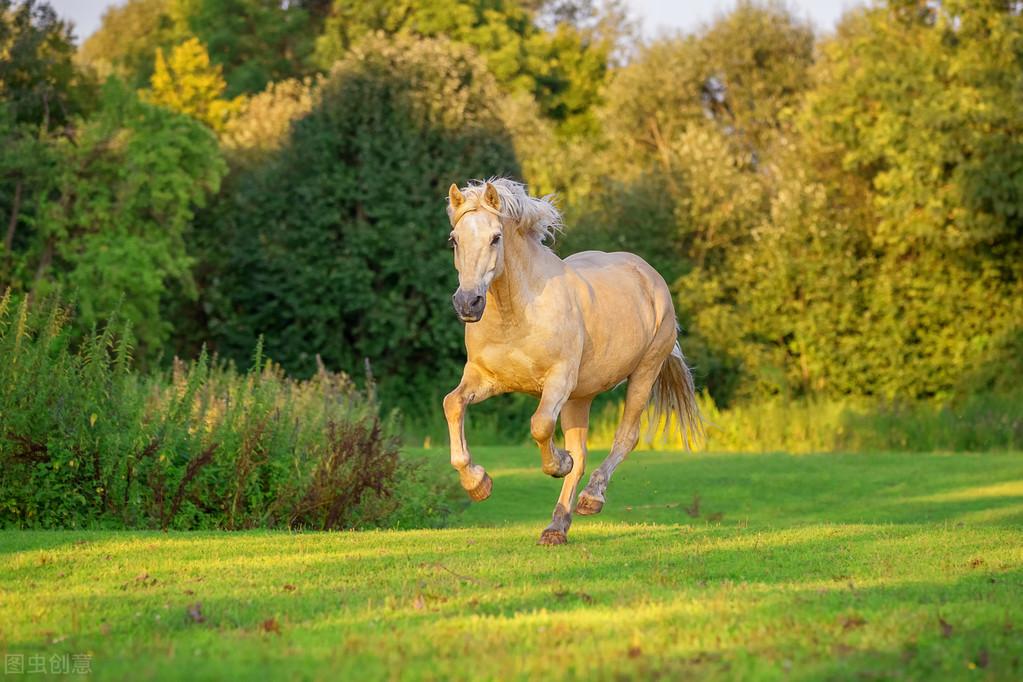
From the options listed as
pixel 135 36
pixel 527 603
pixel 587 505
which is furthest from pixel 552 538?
pixel 135 36

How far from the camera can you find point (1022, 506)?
15.3 metres

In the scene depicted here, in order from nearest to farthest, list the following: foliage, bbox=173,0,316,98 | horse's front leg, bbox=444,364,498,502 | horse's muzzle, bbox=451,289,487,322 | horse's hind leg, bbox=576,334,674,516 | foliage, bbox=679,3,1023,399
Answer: horse's muzzle, bbox=451,289,487,322 < horse's front leg, bbox=444,364,498,502 < horse's hind leg, bbox=576,334,674,516 < foliage, bbox=679,3,1023,399 < foliage, bbox=173,0,316,98

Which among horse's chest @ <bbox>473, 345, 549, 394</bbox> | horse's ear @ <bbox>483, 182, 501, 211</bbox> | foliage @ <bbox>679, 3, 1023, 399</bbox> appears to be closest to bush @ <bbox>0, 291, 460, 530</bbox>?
horse's chest @ <bbox>473, 345, 549, 394</bbox>

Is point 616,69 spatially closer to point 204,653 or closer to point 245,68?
point 245,68

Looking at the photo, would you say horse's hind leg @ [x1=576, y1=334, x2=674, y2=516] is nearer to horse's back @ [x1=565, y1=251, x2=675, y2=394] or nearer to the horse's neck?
horse's back @ [x1=565, y1=251, x2=675, y2=394]

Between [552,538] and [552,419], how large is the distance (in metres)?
0.80

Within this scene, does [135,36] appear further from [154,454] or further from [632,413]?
[632,413]

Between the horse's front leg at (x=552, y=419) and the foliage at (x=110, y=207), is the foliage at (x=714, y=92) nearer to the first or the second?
the foliage at (x=110, y=207)

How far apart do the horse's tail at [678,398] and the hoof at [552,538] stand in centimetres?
277

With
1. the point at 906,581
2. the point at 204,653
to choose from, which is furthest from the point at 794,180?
the point at 204,653

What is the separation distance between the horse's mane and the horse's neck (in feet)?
0.40

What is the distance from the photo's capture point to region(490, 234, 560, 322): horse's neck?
9.19 m

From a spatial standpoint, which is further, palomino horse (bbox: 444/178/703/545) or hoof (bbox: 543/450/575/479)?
hoof (bbox: 543/450/575/479)

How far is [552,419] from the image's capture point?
912cm
